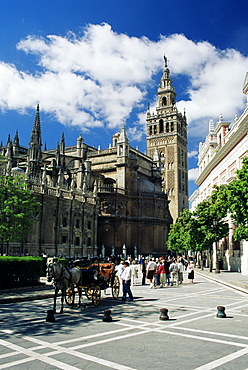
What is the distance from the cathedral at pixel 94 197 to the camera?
38344mm

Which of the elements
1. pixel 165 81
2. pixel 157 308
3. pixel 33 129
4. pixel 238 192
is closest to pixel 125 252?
pixel 33 129

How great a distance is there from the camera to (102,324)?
9.35 m

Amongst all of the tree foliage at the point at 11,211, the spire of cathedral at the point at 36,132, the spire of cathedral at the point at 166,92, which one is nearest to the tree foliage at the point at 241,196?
the tree foliage at the point at 11,211

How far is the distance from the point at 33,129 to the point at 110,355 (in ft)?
140

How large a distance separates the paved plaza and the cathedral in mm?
23738

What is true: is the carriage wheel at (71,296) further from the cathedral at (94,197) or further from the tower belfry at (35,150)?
the tower belfry at (35,150)

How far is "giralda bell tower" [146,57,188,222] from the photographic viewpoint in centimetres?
8531

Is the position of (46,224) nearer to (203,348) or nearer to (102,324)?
(102,324)

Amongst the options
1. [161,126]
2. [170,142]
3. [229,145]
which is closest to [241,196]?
[229,145]

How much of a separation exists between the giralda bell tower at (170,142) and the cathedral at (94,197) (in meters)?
0.35

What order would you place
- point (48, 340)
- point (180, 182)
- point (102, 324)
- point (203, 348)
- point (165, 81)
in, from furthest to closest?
point (165, 81), point (180, 182), point (102, 324), point (48, 340), point (203, 348)

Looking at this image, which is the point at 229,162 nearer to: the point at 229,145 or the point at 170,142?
the point at 229,145

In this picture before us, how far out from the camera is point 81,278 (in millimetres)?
12266

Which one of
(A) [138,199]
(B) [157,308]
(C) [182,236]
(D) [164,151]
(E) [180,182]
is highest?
(D) [164,151]
